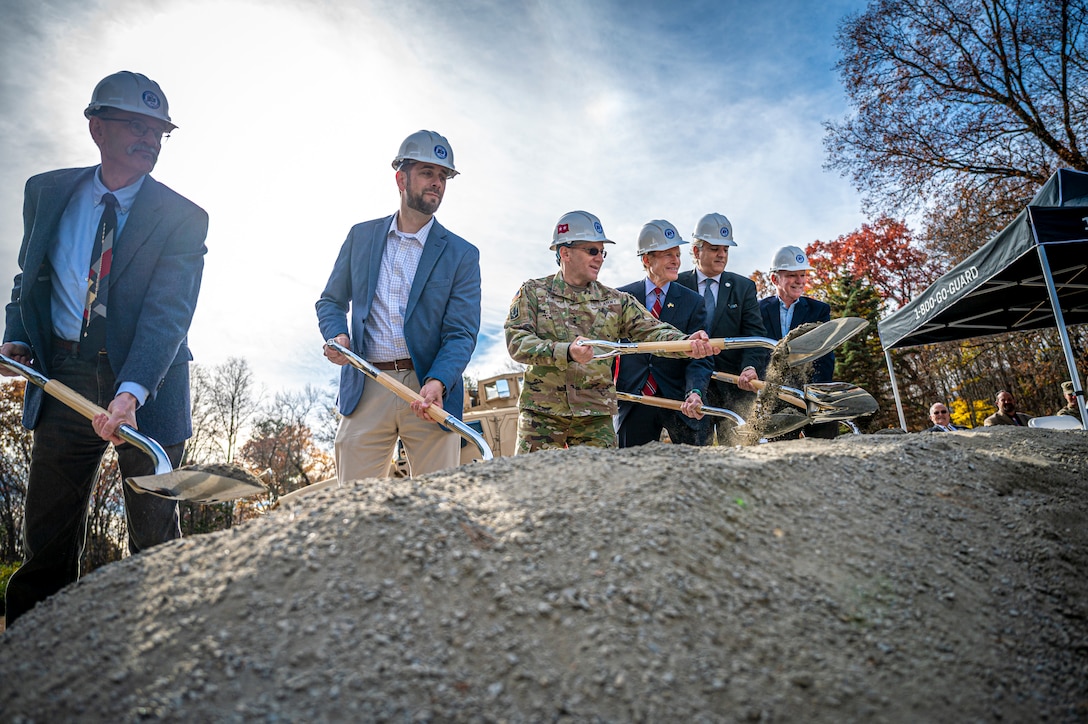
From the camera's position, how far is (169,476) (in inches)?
87.0

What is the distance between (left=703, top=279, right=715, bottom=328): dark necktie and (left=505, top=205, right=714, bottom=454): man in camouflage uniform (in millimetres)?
982

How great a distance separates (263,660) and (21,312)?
2216 millimetres

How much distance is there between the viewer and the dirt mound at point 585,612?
114 cm

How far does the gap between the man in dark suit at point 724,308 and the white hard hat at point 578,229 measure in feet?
3.68

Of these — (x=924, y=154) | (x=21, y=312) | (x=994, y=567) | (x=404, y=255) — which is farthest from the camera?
(x=924, y=154)

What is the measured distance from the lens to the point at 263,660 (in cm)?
118

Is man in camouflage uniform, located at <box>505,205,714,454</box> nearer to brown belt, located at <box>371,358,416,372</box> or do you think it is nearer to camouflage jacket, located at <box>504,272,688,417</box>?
camouflage jacket, located at <box>504,272,688,417</box>

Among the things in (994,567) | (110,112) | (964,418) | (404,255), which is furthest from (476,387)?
(964,418)

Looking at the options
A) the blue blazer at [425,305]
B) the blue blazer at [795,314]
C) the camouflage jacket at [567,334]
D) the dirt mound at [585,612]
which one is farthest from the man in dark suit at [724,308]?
the dirt mound at [585,612]

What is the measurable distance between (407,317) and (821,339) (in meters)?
2.49

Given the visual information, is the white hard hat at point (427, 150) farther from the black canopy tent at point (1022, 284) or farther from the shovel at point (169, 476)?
the black canopy tent at point (1022, 284)

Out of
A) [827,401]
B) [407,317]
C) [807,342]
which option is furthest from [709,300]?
[407,317]

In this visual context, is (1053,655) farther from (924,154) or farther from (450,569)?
(924,154)

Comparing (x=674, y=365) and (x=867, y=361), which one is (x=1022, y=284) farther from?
(x=867, y=361)
